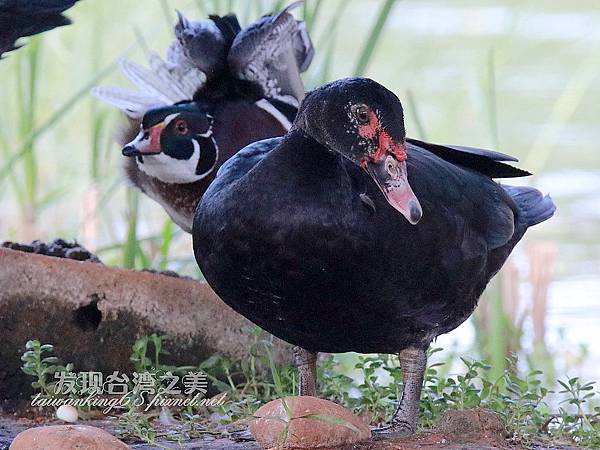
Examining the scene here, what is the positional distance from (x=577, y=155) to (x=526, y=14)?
141 centimetres

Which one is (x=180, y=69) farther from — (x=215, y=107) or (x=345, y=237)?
(x=345, y=237)

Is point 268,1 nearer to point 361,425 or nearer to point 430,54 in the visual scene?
point 430,54

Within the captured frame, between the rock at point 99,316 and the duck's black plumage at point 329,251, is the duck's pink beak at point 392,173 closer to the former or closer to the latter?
the duck's black plumage at point 329,251

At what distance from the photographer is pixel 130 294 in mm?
4102

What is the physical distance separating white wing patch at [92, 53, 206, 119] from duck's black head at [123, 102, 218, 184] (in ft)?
0.99

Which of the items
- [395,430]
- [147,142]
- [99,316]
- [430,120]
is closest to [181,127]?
[147,142]

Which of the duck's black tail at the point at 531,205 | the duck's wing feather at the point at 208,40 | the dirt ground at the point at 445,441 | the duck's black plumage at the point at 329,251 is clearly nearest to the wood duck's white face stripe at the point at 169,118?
the duck's wing feather at the point at 208,40

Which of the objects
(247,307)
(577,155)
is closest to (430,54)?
(577,155)

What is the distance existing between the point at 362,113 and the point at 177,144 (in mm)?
2466

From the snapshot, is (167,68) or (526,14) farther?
(526,14)

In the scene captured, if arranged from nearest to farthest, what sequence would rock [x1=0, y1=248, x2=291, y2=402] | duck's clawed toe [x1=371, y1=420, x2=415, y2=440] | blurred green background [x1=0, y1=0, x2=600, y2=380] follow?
1. duck's clawed toe [x1=371, y1=420, x2=415, y2=440]
2. rock [x1=0, y1=248, x2=291, y2=402]
3. blurred green background [x1=0, y1=0, x2=600, y2=380]

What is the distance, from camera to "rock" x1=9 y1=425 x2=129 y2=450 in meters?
3.06

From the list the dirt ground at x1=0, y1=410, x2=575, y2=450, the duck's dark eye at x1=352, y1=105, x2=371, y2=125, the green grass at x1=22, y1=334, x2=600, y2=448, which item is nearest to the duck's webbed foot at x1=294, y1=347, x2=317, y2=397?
the green grass at x1=22, y1=334, x2=600, y2=448

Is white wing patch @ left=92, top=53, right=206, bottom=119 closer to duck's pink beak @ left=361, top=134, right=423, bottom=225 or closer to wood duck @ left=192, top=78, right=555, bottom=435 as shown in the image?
wood duck @ left=192, top=78, right=555, bottom=435
